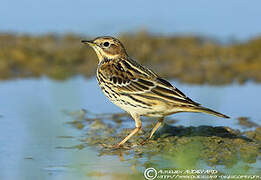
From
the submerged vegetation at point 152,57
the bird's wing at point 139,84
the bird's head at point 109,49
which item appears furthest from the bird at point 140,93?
the submerged vegetation at point 152,57

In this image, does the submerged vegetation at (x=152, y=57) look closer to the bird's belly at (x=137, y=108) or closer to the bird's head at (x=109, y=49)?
the bird's head at (x=109, y=49)

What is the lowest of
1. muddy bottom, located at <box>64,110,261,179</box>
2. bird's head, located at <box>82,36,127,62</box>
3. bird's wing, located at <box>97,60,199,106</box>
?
muddy bottom, located at <box>64,110,261,179</box>

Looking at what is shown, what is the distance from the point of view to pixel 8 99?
12016mm

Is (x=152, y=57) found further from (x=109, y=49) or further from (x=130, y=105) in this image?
(x=130, y=105)

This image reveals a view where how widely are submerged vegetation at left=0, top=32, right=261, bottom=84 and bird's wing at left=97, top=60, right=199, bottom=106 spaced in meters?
4.78

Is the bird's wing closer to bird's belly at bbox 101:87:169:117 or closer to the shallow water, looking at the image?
bird's belly at bbox 101:87:169:117

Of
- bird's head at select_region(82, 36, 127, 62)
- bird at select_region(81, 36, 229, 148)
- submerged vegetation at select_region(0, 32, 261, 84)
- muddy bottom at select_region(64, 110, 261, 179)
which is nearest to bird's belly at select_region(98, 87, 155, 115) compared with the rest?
bird at select_region(81, 36, 229, 148)

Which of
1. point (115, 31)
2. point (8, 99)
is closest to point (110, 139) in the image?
point (8, 99)

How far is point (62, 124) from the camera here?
10633 mm

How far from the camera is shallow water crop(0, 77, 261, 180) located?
25.3 ft

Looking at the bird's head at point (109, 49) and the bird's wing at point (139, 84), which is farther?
the bird's head at point (109, 49)

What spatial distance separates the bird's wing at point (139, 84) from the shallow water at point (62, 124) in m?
0.41

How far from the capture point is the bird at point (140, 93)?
8703 millimetres

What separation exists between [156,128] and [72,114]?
2432 mm
